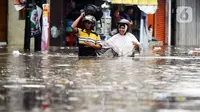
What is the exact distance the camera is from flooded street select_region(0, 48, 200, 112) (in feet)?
18.7

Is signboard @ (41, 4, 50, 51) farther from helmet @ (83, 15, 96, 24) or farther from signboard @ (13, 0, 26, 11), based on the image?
helmet @ (83, 15, 96, 24)

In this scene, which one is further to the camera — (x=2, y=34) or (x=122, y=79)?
(x=2, y=34)

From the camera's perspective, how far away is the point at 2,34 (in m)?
26.1

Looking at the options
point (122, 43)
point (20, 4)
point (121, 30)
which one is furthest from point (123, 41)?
point (20, 4)

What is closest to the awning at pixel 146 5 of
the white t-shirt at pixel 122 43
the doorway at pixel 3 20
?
the doorway at pixel 3 20

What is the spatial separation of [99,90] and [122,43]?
733cm

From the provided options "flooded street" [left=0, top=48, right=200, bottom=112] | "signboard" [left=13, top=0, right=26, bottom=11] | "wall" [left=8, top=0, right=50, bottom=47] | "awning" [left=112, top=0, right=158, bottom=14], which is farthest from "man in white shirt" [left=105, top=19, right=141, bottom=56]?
"wall" [left=8, top=0, right=50, bottom=47]

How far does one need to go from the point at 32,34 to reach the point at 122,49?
18.1ft

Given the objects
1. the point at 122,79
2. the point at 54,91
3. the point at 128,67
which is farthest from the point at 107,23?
the point at 54,91

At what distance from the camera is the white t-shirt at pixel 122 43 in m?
14.4

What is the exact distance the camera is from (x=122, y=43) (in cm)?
1436

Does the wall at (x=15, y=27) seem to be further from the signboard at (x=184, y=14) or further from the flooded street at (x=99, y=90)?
the flooded street at (x=99, y=90)

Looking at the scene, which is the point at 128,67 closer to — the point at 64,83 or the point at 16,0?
the point at 64,83

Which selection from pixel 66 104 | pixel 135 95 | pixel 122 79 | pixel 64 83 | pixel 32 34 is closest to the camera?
pixel 66 104
